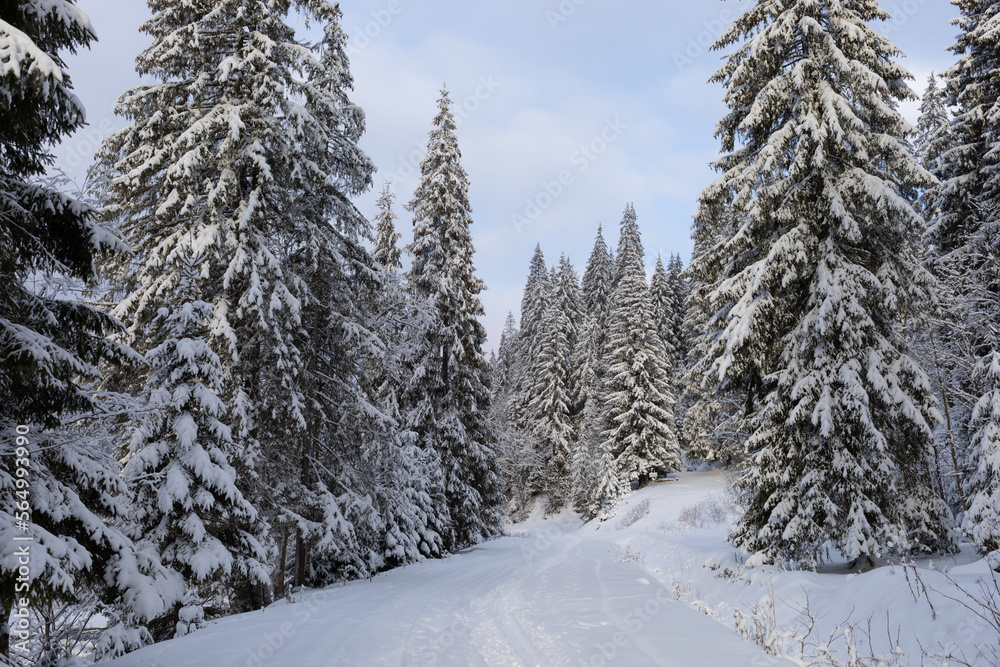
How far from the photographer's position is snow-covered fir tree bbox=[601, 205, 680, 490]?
3528 cm

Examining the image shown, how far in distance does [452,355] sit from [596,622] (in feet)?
52.6

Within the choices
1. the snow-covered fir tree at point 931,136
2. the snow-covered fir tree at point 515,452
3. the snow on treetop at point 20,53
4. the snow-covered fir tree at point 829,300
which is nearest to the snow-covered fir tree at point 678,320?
the snow-covered fir tree at point 515,452

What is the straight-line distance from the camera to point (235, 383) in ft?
36.8

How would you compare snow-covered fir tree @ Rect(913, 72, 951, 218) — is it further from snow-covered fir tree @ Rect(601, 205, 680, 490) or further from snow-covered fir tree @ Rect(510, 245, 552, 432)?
snow-covered fir tree @ Rect(510, 245, 552, 432)

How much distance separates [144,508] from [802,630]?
31.8ft

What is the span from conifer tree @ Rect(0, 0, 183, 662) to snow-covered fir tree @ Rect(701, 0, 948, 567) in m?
10.0

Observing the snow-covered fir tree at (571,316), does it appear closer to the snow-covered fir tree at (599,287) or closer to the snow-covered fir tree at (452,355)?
the snow-covered fir tree at (599,287)

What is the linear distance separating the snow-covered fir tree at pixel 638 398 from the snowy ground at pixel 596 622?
22.2m

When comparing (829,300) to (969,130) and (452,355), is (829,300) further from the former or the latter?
(452,355)

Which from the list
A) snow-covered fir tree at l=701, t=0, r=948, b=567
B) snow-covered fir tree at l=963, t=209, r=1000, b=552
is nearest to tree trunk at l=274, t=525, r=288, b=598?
snow-covered fir tree at l=701, t=0, r=948, b=567

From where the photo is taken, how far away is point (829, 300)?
9625mm

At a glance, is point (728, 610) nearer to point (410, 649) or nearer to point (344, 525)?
point (410, 649)

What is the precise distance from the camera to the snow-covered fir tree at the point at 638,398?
35.3 meters

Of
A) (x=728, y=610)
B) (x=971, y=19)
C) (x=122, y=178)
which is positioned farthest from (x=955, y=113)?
(x=122, y=178)
